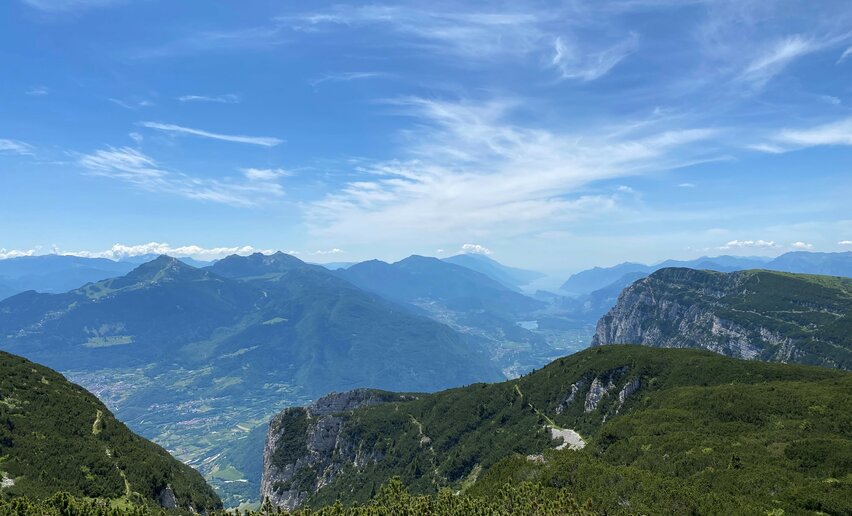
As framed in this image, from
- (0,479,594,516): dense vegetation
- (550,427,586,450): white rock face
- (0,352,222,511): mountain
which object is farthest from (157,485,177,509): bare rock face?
(550,427,586,450): white rock face

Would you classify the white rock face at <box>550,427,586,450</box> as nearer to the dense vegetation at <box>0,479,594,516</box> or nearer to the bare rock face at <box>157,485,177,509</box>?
the dense vegetation at <box>0,479,594,516</box>

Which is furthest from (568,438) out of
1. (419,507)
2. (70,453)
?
(70,453)

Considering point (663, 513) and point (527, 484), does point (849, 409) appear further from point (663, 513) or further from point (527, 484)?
point (527, 484)

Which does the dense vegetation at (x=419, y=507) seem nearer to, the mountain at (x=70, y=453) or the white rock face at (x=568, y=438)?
the mountain at (x=70, y=453)

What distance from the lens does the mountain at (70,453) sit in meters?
96.2

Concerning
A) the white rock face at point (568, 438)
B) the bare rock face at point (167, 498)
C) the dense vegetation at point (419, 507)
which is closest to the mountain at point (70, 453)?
the bare rock face at point (167, 498)

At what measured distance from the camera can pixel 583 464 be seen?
114 meters

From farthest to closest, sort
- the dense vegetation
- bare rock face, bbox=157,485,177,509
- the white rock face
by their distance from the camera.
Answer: the white rock face
bare rock face, bbox=157,485,177,509
the dense vegetation

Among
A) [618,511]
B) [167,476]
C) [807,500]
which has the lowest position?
[167,476]

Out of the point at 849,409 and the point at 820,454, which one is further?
the point at 849,409

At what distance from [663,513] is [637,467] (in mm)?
28959

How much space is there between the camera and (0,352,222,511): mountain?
9625 cm

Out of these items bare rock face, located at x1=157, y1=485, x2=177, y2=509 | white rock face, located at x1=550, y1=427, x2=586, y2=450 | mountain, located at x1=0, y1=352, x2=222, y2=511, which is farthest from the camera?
white rock face, located at x1=550, y1=427, x2=586, y2=450

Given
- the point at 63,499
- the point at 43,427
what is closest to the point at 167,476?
the point at 43,427
